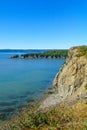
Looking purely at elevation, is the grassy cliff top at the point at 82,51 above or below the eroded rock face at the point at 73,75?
above

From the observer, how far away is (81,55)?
130ft

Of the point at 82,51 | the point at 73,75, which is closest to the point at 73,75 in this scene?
the point at 73,75

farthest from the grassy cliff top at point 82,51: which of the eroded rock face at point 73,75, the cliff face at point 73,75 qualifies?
the eroded rock face at point 73,75

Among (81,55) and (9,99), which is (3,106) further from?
(81,55)

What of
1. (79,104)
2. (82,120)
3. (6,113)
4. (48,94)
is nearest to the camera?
(82,120)

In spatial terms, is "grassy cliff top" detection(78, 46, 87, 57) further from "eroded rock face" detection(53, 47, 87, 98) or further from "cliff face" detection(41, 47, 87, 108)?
"eroded rock face" detection(53, 47, 87, 98)

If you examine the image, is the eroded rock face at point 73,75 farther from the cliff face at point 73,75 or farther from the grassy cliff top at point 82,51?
the grassy cliff top at point 82,51

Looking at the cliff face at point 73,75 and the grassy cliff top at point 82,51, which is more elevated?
the grassy cliff top at point 82,51

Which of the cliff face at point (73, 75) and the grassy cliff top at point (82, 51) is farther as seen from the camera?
the grassy cliff top at point (82, 51)

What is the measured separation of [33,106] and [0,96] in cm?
960

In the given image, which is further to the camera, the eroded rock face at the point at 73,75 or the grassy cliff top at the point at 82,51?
the grassy cliff top at the point at 82,51

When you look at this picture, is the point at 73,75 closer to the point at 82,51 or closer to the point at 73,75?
the point at 73,75

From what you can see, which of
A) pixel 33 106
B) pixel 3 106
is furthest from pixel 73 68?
pixel 3 106

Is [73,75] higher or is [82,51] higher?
[82,51]
